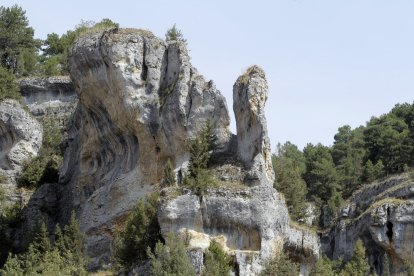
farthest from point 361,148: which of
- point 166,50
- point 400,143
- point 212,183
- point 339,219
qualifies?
point 212,183

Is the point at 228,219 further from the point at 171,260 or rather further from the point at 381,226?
the point at 381,226

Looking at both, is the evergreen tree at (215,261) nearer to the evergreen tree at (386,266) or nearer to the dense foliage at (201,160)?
the dense foliage at (201,160)

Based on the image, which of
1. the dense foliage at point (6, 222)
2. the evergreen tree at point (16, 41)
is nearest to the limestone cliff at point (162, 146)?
the dense foliage at point (6, 222)

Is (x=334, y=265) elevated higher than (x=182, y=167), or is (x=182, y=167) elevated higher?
(x=182, y=167)

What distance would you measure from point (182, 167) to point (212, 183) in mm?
3406

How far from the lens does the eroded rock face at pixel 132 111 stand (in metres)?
52.2

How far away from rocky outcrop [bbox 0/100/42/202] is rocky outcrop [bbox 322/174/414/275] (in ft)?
65.1

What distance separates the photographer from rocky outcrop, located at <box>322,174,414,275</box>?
201ft

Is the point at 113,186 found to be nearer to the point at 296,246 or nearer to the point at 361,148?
the point at 296,246

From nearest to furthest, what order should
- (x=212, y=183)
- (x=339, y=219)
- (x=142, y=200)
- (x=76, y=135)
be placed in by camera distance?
1. (x=212, y=183)
2. (x=142, y=200)
3. (x=76, y=135)
4. (x=339, y=219)

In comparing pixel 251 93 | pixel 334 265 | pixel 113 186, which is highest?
pixel 251 93

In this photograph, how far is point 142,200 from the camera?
51250 millimetres

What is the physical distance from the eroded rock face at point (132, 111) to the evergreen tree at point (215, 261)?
6868 mm

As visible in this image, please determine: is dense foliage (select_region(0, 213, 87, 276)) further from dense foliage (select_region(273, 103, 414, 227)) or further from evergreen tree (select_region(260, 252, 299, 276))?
dense foliage (select_region(273, 103, 414, 227))
